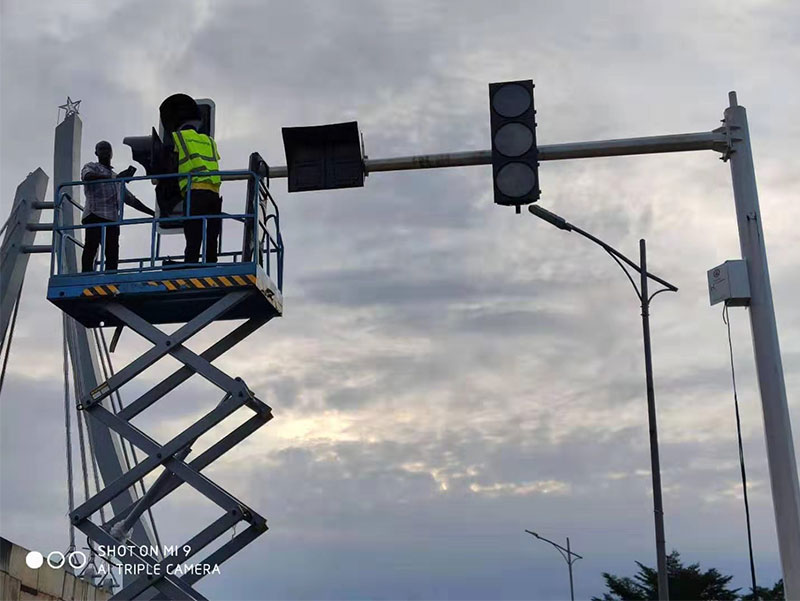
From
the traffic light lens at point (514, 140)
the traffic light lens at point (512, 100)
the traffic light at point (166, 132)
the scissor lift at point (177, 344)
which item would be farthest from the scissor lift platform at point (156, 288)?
the traffic light lens at point (512, 100)

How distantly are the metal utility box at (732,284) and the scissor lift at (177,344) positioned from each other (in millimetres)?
4889

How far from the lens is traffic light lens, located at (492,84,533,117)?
1006 cm

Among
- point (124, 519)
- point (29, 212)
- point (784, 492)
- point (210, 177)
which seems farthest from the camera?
point (29, 212)

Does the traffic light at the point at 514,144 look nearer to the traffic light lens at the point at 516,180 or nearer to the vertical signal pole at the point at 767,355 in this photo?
the traffic light lens at the point at 516,180

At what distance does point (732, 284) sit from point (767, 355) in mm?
745

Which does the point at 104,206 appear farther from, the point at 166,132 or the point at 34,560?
the point at 34,560

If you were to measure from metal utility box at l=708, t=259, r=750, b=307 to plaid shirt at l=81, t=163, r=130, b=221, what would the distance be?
702 centimetres

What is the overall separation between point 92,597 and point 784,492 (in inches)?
455

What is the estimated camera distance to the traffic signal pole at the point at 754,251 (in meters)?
8.99

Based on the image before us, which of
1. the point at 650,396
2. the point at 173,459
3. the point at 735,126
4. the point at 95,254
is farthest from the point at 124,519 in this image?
the point at 650,396

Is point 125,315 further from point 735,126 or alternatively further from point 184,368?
point 735,126

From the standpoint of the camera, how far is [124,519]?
11.0 m

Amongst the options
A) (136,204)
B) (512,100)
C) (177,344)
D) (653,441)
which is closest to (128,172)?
(136,204)

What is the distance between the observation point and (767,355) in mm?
9461
